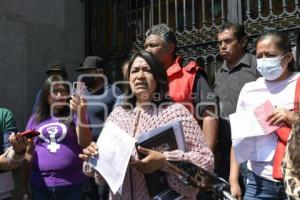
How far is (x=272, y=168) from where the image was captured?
304 cm

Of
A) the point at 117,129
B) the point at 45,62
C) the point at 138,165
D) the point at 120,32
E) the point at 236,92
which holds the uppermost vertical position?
the point at 120,32

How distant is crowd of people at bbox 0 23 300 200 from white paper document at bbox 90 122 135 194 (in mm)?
60

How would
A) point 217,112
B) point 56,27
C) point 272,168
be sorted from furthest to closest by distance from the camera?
1. point 56,27
2. point 217,112
3. point 272,168

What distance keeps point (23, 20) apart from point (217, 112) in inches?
132

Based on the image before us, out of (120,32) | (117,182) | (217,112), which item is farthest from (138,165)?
(120,32)

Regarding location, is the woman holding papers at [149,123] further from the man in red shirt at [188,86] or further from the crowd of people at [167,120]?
the man in red shirt at [188,86]

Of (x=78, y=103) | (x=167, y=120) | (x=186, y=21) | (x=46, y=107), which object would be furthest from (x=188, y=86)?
(x=186, y=21)

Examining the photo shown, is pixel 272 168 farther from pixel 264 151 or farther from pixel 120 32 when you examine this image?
pixel 120 32

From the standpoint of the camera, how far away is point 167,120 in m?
2.74

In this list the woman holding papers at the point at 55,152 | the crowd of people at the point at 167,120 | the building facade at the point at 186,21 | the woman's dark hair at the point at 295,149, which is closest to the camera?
the woman's dark hair at the point at 295,149

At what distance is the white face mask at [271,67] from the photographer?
10.4 feet

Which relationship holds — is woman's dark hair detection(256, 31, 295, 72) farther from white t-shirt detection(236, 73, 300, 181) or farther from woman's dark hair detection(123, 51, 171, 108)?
woman's dark hair detection(123, 51, 171, 108)

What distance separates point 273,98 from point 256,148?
37cm

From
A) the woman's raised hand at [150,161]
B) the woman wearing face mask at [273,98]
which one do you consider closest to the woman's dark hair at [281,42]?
the woman wearing face mask at [273,98]
